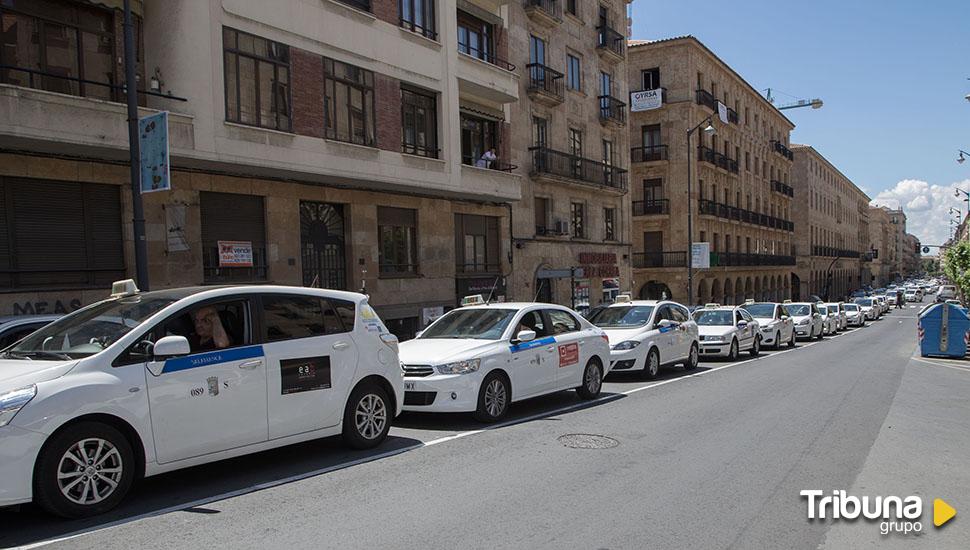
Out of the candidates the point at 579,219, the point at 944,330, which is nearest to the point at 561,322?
the point at 944,330

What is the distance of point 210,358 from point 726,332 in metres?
15.9

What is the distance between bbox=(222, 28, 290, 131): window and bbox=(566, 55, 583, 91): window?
17.0m

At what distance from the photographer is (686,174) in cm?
4447

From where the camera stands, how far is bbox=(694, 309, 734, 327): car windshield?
795 inches

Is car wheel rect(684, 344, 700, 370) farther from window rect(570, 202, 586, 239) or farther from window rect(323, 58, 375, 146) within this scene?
window rect(570, 202, 586, 239)

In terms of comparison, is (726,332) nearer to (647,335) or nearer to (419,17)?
(647,335)

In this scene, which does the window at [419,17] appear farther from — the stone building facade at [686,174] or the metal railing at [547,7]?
the stone building facade at [686,174]

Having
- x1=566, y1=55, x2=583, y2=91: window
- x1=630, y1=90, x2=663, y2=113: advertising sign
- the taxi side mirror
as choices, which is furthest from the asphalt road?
x1=630, y1=90, x2=663, y2=113: advertising sign

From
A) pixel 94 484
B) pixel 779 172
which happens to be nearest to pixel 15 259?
pixel 94 484

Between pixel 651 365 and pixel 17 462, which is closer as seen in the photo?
pixel 17 462

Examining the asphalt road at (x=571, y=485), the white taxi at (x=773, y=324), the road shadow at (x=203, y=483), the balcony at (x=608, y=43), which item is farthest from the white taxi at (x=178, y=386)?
the balcony at (x=608, y=43)

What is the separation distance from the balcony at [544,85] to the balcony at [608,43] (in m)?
4.38

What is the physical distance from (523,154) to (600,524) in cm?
2221

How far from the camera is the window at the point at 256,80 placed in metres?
14.3
